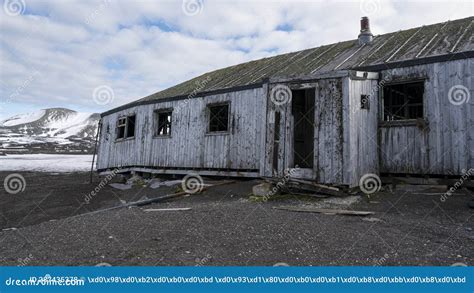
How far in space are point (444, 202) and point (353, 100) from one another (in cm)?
330

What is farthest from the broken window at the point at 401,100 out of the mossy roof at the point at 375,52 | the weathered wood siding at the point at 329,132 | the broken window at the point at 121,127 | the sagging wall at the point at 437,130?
the broken window at the point at 121,127

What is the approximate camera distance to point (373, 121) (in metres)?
9.74

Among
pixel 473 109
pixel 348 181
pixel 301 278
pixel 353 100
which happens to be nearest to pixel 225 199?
pixel 348 181

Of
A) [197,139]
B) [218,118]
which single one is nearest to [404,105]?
[218,118]

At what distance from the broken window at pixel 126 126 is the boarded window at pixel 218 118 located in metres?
5.88

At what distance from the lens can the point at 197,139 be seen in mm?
13844

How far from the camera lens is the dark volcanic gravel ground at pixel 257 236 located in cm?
421

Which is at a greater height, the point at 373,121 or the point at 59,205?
the point at 373,121

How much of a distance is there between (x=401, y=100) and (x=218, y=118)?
23.1ft

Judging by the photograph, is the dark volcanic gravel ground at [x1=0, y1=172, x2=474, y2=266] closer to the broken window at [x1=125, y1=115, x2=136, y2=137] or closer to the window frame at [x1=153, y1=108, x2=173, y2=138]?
the window frame at [x1=153, y1=108, x2=173, y2=138]

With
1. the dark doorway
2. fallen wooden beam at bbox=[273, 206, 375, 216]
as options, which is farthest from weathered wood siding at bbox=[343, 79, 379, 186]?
the dark doorway

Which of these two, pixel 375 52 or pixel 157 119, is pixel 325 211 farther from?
pixel 157 119

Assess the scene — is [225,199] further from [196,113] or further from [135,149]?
[135,149]

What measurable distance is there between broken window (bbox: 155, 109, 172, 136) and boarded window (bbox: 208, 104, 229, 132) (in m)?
2.64
